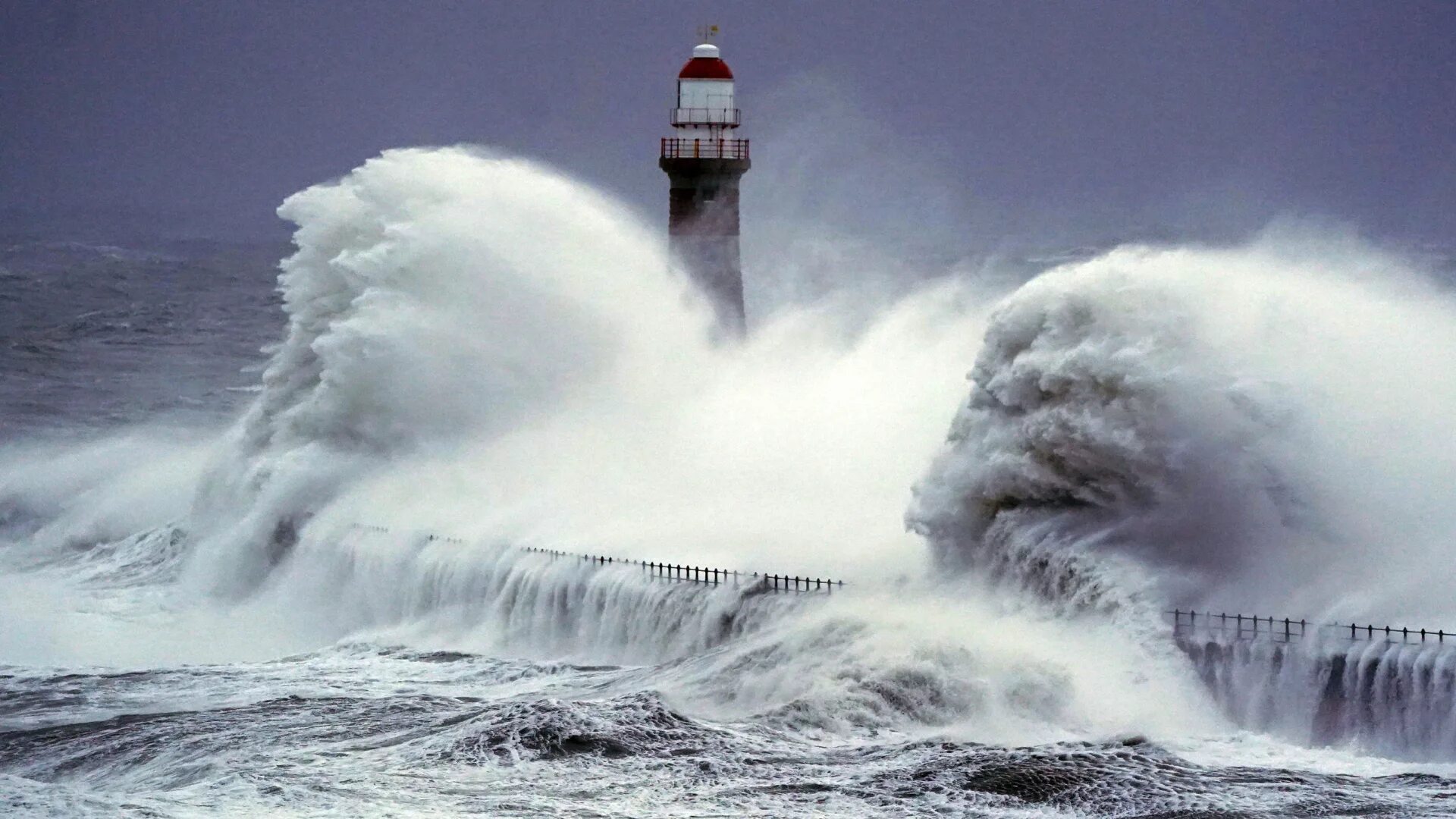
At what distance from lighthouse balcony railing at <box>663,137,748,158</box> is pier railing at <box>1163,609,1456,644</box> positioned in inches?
647

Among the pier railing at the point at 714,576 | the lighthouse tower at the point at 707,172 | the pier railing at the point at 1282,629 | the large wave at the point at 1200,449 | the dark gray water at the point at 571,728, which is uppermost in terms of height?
the lighthouse tower at the point at 707,172

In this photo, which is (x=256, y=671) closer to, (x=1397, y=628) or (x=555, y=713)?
(x=555, y=713)

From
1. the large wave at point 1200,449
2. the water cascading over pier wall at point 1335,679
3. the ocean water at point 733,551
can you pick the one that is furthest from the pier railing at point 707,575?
the water cascading over pier wall at point 1335,679

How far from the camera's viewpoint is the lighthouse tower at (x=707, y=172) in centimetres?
3291

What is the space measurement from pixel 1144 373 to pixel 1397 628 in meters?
3.65

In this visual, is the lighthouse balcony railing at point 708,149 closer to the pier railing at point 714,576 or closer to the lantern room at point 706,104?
the lantern room at point 706,104

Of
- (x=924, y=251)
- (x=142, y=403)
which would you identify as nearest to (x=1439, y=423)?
(x=142, y=403)

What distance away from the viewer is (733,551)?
22938 millimetres

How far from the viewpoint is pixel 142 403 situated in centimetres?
4491

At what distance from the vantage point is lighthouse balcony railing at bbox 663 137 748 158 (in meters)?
32.8

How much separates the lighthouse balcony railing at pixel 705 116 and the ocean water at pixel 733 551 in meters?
2.07

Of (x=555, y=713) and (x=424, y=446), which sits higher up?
(x=424, y=446)

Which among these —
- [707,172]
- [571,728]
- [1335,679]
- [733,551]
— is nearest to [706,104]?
[707,172]

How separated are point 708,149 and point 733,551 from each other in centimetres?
1136
